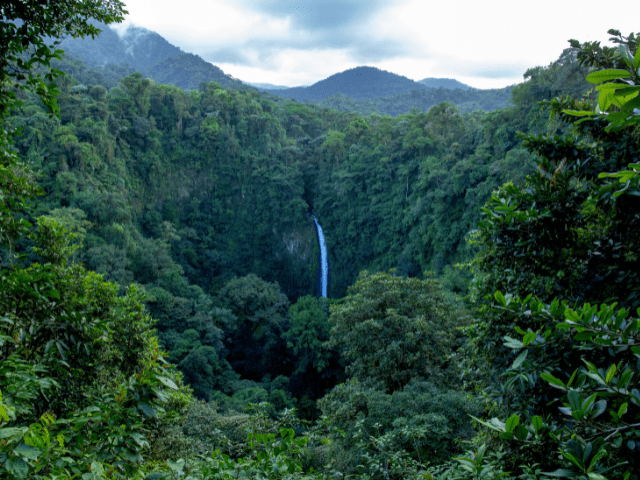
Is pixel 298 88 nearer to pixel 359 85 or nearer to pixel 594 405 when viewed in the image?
pixel 359 85

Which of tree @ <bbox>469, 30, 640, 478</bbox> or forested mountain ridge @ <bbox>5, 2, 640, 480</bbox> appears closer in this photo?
forested mountain ridge @ <bbox>5, 2, 640, 480</bbox>

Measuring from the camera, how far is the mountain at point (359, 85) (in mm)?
64438

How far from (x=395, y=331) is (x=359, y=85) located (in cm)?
6745

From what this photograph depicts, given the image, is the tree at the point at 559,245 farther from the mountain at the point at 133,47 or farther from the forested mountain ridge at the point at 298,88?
the mountain at the point at 133,47

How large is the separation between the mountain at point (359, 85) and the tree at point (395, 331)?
61145 millimetres

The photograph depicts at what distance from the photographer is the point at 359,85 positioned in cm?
6681

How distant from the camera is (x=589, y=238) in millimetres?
2771

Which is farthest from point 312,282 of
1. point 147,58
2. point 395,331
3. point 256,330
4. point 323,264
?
point 147,58

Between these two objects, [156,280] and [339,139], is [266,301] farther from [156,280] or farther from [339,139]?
[339,139]

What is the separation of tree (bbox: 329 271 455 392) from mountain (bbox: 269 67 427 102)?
201 ft

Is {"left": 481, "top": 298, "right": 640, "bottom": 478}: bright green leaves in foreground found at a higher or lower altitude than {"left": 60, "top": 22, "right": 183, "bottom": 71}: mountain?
lower

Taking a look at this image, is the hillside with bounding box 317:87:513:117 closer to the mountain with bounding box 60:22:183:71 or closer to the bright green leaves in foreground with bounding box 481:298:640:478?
the mountain with bounding box 60:22:183:71

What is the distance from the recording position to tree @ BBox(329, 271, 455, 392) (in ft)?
23.2

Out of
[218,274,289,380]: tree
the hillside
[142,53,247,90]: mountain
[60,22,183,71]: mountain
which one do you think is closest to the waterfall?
[218,274,289,380]: tree
